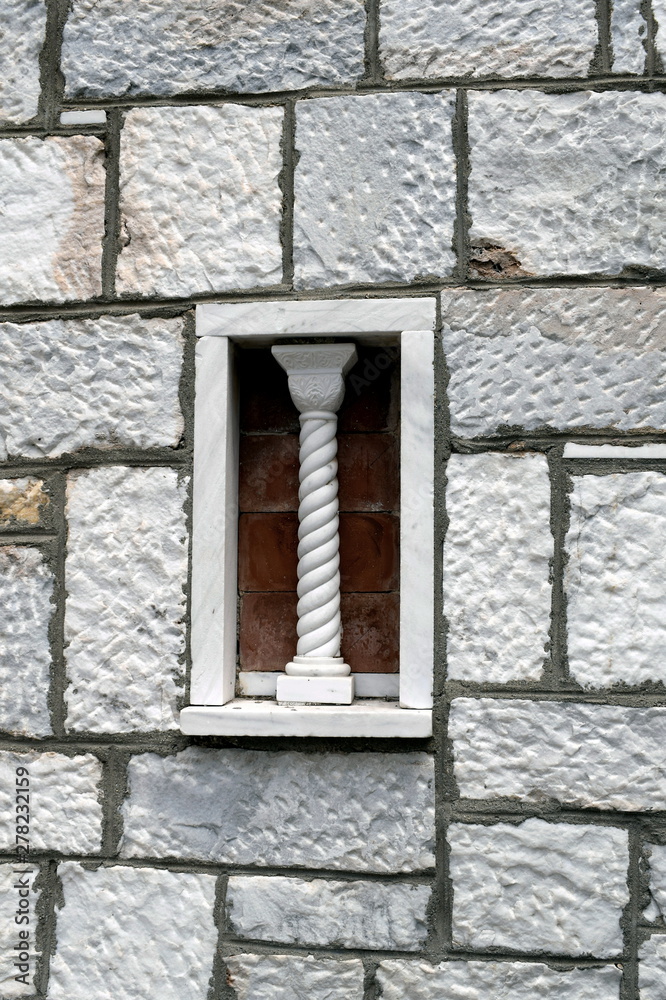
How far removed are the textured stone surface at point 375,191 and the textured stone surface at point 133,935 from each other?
4.30ft

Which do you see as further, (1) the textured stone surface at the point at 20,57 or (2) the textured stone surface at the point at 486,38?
(1) the textured stone surface at the point at 20,57

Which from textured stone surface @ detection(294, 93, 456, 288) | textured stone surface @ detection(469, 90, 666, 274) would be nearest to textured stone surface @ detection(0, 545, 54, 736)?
textured stone surface @ detection(294, 93, 456, 288)

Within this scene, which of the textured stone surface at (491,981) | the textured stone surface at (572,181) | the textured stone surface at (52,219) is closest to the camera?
the textured stone surface at (491,981)

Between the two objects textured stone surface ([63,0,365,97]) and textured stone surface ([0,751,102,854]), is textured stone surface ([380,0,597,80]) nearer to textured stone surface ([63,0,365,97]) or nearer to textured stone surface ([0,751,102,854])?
textured stone surface ([63,0,365,97])

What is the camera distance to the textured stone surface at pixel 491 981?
1.69m

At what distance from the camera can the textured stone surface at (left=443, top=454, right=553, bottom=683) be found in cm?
175

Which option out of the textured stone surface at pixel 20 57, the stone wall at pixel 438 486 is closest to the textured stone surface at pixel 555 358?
the stone wall at pixel 438 486

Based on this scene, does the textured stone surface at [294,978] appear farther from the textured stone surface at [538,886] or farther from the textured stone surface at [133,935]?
the textured stone surface at [538,886]

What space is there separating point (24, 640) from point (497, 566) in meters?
1.03

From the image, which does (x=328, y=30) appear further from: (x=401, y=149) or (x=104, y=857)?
(x=104, y=857)

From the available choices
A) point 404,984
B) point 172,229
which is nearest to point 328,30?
point 172,229

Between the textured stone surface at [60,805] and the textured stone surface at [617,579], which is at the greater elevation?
the textured stone surface at [617,579]

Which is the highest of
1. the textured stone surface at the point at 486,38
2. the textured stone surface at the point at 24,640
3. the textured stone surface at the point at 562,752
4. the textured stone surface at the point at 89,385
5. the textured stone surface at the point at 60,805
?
the textured stone surface at the point at 486,38

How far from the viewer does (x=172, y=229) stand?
6.20 feet
